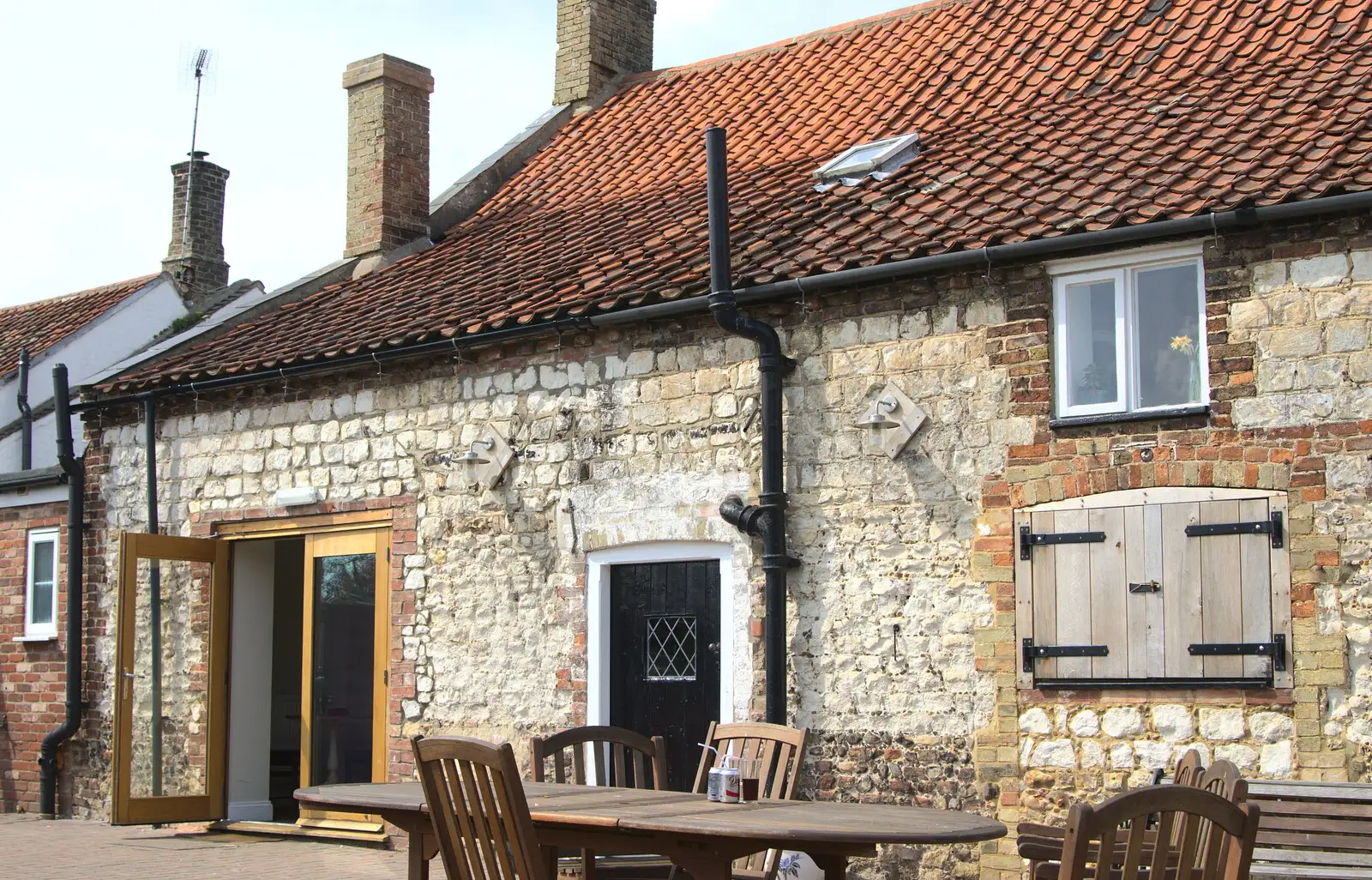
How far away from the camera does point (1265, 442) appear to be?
26.2ft

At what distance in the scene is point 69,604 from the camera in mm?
13352

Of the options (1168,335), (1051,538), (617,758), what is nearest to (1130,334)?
(1168,335)

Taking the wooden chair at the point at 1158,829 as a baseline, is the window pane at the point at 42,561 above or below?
above

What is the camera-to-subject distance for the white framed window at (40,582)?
14.1 m

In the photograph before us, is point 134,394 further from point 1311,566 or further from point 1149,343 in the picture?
point 1311,566

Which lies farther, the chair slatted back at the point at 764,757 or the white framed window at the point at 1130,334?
the white framed window at the point at 1130,334

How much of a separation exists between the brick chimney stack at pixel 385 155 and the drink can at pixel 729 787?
29.9 feet

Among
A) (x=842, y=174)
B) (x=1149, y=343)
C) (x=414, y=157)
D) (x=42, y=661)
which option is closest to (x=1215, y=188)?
(x=1149, y=343)

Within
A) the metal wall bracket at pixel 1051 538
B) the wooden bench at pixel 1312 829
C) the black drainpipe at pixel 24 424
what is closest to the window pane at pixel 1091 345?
the metal wall bracket at pixel 1051 538

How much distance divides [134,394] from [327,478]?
2.13 m

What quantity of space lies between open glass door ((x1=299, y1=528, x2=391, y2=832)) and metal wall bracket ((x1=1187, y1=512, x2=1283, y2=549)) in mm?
5921

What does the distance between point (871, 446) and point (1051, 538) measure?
48.7 inches

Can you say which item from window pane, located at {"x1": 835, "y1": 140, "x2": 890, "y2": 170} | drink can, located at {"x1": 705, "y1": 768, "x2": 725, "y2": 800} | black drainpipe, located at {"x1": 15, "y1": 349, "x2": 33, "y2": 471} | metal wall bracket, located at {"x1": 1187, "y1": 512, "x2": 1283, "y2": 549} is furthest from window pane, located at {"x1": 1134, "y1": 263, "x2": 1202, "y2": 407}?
black drainpipe, located at {"x1": 15, "y1": 349, "x2": 33, "y2": 471}

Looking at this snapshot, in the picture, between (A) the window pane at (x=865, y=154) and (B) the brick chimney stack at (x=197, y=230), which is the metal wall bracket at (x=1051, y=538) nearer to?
(A) the window pane at (x=865, y=154)
